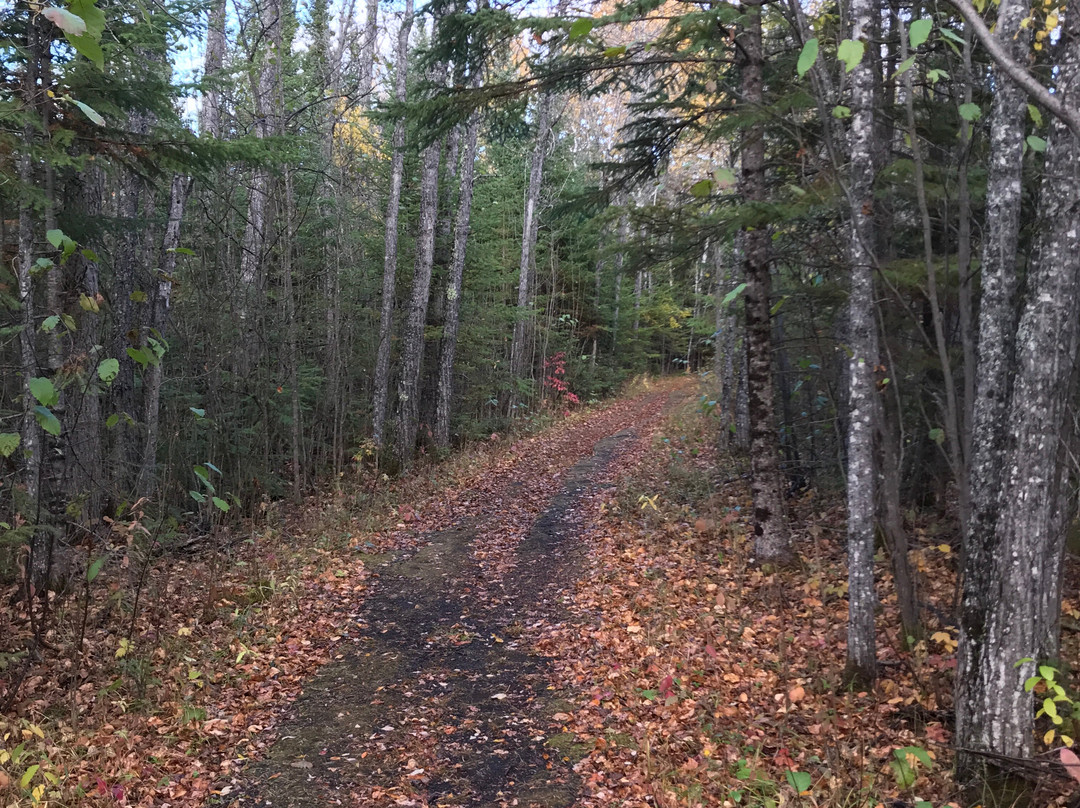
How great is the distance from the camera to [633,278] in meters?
11.5

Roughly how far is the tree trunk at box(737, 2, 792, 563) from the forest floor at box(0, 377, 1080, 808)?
1.58 feet

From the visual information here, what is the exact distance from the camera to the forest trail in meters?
4.66

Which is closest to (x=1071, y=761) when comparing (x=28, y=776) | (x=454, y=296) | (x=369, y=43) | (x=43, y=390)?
(x=43, y=390)

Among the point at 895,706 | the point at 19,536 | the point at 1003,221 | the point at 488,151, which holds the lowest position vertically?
the point at 895,706

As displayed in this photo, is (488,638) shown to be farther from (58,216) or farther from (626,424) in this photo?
(626,424)

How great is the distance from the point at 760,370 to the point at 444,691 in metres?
5.12

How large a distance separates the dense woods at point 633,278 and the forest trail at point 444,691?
2.02 meters

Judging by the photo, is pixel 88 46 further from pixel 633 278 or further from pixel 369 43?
pixel 369 43

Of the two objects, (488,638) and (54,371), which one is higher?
(54,371)

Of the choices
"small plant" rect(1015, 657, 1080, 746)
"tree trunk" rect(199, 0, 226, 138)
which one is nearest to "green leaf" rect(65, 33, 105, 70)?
"small plant" rect(1015, 657, 1080, 746)

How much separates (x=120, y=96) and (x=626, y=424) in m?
17.5

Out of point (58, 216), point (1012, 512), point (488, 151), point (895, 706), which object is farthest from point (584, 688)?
point (488, 151)

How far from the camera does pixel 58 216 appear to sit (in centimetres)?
799

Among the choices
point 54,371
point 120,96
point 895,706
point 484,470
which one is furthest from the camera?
point 484,470
